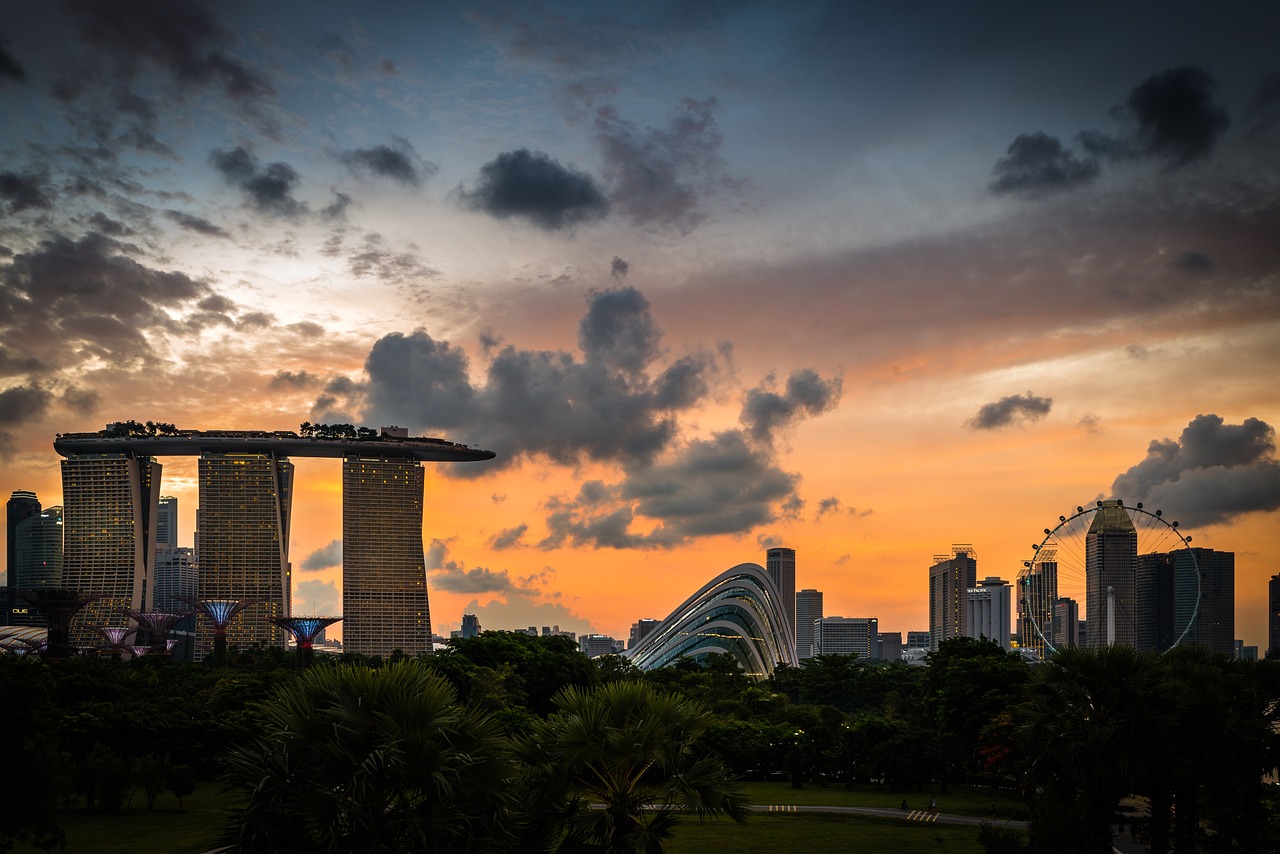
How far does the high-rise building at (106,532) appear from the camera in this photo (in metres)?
186

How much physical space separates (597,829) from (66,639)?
459 ft

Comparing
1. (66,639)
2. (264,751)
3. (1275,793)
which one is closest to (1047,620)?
(1275,793)

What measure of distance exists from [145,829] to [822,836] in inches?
1056

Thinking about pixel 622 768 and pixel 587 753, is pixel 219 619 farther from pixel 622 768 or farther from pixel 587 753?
pixel 622 768

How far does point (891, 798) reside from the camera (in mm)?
56656

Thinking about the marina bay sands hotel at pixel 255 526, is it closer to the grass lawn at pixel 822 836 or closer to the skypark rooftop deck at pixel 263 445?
the skypark rooftop deck at pixel 263 445

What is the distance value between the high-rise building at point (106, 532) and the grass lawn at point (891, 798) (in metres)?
155

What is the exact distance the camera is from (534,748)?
21.5 m

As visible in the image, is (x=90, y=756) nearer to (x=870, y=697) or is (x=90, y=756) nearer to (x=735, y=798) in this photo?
(x=735, y=798)

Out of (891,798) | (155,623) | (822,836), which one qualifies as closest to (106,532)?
(155,623)

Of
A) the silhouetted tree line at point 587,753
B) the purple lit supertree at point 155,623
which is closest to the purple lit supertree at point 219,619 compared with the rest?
the purple lit supertree at point 155,623

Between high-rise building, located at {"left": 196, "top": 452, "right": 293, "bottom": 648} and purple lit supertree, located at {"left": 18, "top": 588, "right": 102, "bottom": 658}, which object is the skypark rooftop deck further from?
purple lit supertree, located at {"left": 18, "top": 588, "right": 102, "bottom": 658}

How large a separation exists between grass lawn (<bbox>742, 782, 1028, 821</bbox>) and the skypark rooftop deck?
129828 mm

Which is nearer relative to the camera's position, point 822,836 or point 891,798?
point 822,836
